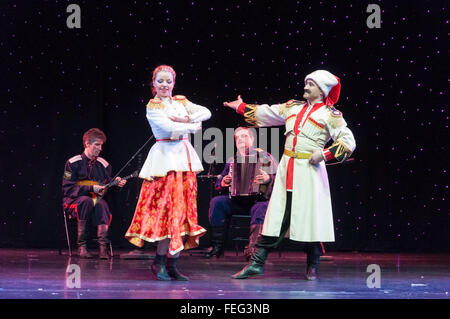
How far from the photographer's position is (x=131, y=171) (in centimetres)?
682

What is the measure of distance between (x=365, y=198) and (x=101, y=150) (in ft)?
9.48

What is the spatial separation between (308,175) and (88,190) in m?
2.55

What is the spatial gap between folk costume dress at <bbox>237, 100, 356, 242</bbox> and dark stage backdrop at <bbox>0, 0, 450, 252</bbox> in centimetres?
241

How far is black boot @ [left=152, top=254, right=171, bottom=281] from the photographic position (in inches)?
163

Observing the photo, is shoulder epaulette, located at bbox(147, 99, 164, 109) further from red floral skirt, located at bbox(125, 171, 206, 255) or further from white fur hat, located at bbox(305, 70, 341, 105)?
white fur hat, located at bbox(305, 70, 341, 105)

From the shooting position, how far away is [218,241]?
244 inches

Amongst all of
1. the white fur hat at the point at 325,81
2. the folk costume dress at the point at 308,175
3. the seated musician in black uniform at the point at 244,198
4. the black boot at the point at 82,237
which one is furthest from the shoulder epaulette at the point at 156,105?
the black boot at the point at 82,237

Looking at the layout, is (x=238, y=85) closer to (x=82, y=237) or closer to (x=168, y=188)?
(x=82, y=237)

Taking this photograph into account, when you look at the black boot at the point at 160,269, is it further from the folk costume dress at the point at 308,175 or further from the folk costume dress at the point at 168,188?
the folk costume dress at the point at 308,175

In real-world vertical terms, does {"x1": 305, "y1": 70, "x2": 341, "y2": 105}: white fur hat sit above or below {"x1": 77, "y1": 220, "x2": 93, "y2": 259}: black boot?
above

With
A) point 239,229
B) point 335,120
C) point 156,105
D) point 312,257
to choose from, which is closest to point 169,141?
point 156,105

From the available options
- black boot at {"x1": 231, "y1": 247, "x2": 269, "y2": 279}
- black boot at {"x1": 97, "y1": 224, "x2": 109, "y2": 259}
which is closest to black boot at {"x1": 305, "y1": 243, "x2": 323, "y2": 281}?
black boot at {"x1": 231, "y1": 247, "x2": 269, "y2": 279}

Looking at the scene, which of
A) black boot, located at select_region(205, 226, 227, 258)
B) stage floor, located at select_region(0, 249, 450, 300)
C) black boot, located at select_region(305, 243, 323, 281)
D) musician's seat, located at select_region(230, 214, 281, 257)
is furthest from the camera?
musician's seat, located at select_region(230, 214, 281, 257)

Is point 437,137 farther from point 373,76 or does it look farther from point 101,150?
point 101,150
